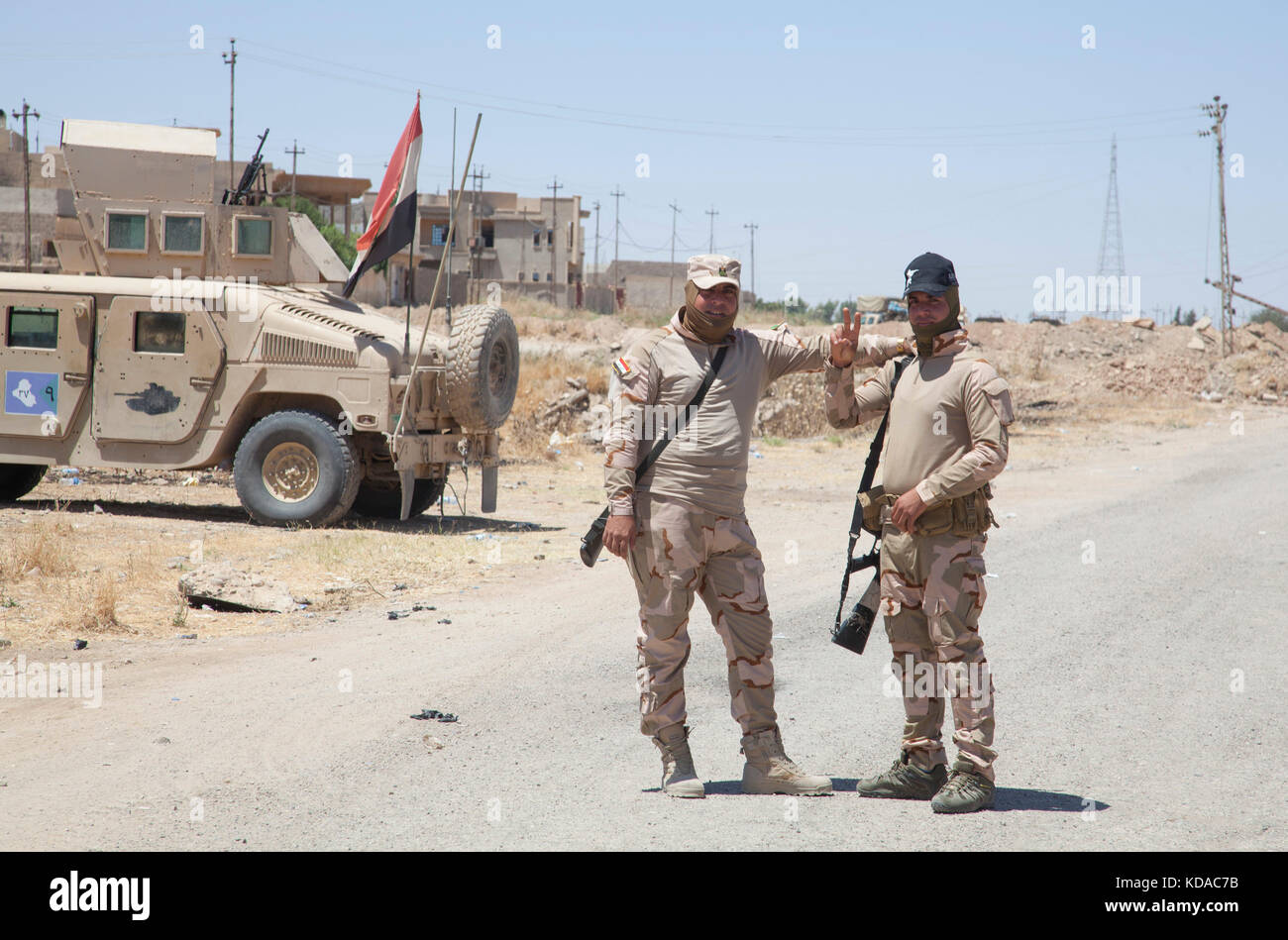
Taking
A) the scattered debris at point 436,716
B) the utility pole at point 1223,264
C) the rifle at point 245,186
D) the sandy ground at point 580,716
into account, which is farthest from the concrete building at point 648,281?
the scattered debris at point 436,716

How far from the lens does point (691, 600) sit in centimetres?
468

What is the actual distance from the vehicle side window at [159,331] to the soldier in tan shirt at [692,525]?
828cm

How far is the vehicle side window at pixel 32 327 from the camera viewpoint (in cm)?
1188

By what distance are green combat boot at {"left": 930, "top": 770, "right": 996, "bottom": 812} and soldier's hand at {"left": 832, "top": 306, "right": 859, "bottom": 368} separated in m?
1.55

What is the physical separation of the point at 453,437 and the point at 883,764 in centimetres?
772

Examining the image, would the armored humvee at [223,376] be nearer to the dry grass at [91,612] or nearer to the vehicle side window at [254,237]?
the vehicle side window at [254,237]

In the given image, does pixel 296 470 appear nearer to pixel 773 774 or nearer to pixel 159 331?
pixel 159 331

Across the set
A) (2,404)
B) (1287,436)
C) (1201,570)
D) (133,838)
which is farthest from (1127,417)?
(133,838)

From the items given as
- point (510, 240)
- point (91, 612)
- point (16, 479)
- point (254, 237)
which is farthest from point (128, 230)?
point (510, 240)

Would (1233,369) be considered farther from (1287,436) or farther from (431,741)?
(431,741)

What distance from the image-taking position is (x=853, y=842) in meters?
4.09

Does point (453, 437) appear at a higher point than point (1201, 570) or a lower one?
higher

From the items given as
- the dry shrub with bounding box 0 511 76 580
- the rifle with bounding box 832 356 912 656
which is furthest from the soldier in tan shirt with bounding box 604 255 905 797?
the dry shrub with bounding box 0 511 76 580

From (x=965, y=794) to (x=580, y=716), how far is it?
6.75 feet
